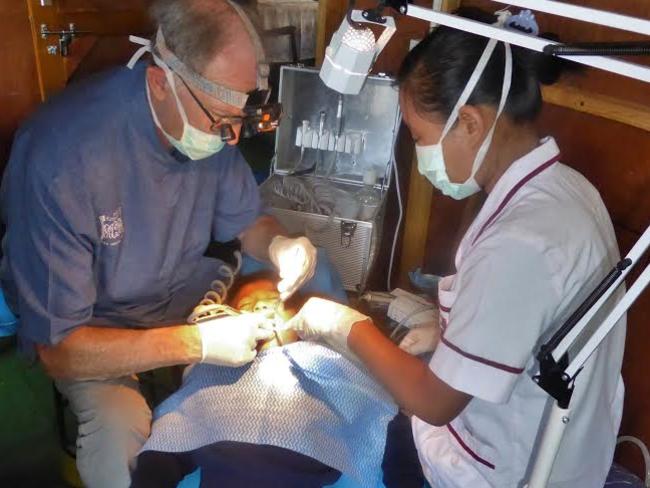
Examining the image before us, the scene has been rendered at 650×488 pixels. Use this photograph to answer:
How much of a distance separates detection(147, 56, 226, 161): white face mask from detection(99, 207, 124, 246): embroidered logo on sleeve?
211 mm

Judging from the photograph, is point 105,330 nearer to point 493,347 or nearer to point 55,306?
point 55,306

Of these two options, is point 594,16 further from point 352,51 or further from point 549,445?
point 549,445

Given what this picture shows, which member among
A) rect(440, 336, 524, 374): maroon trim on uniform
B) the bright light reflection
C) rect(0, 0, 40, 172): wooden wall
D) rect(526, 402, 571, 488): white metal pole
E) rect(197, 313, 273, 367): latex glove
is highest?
rect(0, 0, 40, 172): wooden wall

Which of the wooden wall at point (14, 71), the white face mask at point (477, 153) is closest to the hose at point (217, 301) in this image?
the white face mask at point (477, 153)

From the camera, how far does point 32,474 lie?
6.07 ft

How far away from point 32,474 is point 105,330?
0.78 metres

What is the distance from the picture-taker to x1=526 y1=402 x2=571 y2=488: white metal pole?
95 cm

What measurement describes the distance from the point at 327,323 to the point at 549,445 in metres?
0.59

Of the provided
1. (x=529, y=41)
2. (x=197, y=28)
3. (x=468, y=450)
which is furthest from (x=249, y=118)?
(x=468, y=450)

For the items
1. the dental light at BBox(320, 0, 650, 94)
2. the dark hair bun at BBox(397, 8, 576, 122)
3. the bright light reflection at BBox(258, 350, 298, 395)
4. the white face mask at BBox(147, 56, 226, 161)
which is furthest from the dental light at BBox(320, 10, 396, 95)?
the bright light reflection at BBox(258, 350, 298, 395)

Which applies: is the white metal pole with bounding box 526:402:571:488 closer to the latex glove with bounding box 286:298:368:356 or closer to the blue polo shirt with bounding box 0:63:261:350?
the latex glove with bounding box 286:298:368:356

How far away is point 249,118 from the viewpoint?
1440 mm

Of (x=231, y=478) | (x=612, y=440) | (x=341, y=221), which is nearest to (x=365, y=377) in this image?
(x=231, y=478)

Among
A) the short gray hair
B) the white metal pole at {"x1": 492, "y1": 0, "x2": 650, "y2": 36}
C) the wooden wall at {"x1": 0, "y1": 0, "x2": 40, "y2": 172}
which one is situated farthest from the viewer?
the wooden wall at {"x1": 0, "y1": 0, "x2": 40, "y2": 172}
